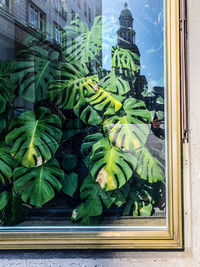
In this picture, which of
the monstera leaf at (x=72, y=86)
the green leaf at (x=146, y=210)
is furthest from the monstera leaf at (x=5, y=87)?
the green leaf at (x=146, y=210)

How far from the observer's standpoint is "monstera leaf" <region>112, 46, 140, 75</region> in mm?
1938

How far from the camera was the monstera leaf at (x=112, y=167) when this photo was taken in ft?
6.24

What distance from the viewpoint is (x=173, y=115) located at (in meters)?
1.80

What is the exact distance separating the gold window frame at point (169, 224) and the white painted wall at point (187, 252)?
0.18 ft

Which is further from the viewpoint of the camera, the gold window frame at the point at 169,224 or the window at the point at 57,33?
the window at the point at 57,33

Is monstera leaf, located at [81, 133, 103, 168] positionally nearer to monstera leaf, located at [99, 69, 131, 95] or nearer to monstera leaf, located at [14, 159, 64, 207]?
monstera leaf, located at [14, 159, 64, 207]

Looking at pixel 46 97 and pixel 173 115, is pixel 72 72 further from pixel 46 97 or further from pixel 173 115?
pixel 173 115

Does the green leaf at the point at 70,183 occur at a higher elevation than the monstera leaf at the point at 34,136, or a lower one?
lower

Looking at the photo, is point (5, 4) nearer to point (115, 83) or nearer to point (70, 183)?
point (115, 83)

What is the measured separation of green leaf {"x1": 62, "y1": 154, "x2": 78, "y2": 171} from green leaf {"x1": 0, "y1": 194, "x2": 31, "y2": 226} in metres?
0.43

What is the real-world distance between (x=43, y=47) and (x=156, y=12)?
0.92m

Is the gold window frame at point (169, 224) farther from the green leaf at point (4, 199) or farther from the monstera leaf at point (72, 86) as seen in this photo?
the monstera leaf at point (72, 86)

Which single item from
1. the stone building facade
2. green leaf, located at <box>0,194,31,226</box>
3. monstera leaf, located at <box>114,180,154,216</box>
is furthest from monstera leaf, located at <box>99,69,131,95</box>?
green leaf, located at <box>0,194,31,226</box>

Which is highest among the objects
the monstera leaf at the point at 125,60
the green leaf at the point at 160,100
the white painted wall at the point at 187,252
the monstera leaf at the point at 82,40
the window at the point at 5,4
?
the window at the point at 5,4
